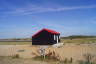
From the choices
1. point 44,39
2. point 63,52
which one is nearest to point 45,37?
point 44,39

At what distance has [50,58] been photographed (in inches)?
504

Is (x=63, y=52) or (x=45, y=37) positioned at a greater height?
(x=45, y=37)

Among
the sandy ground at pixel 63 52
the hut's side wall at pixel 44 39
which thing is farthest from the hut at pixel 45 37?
the sandy ground at pixel 63 52

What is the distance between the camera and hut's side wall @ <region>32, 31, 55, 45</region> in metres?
29.0

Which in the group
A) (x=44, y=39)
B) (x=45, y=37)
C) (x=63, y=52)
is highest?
(x=45, y=37)

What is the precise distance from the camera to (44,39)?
29531 millimetres

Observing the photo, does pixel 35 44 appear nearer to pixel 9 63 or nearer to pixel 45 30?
pixel 45 30

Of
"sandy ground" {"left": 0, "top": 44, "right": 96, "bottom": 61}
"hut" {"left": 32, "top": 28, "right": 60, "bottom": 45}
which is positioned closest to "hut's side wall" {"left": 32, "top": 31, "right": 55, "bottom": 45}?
"hut" {"left": 32, "top": 28, "right": 60, "bottom": 45}

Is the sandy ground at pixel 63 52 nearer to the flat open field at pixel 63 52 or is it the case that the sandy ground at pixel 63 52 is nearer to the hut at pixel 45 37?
the flat open field at pixel 63 52

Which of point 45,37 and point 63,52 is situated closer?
point 63,52

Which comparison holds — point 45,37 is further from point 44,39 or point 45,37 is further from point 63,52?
point 63,52

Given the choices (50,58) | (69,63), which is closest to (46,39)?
(50,58)

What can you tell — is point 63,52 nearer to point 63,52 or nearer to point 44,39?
point 63,52

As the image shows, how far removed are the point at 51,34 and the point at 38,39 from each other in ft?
9.29
